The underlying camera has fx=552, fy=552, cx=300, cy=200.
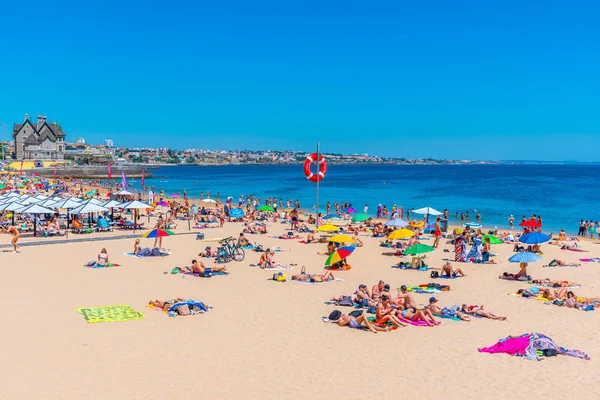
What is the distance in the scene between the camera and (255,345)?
9.18m

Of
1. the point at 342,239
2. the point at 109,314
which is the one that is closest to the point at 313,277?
the point at 342,239

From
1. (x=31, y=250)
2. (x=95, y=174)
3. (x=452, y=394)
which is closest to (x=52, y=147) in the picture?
(x=95, y=174)

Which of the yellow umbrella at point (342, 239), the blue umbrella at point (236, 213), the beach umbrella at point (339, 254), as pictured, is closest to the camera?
the beach umbrella at point (339, 254)

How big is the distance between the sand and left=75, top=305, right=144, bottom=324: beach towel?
0.21m

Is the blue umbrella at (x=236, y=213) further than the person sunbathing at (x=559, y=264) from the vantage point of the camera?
Yes

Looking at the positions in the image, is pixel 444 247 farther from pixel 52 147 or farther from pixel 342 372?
pixel 52 147

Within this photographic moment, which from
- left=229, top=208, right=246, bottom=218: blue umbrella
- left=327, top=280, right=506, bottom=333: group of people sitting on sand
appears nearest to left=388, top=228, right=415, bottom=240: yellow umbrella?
left=327, top=280, right=506, bottom=333: group of people sitting on sand

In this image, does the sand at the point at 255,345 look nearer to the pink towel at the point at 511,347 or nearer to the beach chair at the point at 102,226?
the pink towel at the point at 511,347

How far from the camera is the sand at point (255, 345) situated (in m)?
7.37

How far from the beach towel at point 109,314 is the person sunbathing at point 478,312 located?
6423 millimetres

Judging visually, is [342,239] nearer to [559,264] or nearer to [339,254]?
[339,254]

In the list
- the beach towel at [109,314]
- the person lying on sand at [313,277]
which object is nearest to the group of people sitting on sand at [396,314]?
the person lying on sand at [313,277]

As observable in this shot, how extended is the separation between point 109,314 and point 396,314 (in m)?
5.52

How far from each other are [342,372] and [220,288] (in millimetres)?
→ 5919
